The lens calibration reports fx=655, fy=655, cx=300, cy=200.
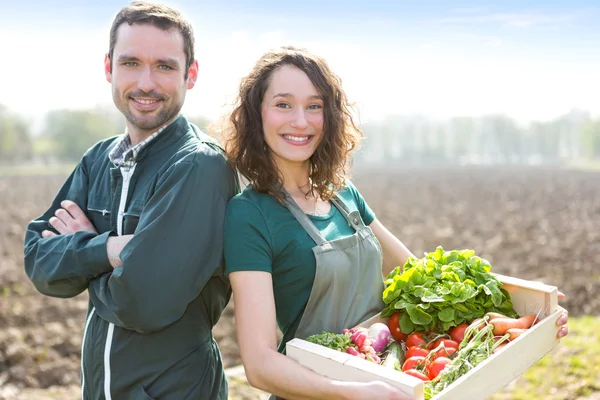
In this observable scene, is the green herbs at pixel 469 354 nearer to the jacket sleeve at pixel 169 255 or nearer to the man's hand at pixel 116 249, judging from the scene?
the jacket sleeve at pixel 169 255

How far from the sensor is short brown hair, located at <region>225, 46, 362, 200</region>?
251 cm

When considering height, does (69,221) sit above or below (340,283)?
above

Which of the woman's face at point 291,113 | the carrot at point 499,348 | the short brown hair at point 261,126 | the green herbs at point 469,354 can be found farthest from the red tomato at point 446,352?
the woman's face at point 291,113

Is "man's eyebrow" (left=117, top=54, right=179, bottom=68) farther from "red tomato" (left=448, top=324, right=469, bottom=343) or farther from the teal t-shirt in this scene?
"red tomato" (left=448, top=324, right=469, bottom=343)

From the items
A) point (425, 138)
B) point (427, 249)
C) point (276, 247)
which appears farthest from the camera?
point (425, 138)

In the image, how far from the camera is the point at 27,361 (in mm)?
5844

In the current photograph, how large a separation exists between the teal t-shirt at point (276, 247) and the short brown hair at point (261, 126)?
0.33 ft

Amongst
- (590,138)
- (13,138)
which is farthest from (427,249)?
(590,138)

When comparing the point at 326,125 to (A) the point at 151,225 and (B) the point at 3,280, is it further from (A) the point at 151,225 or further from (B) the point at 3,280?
(B) the point at 3,280

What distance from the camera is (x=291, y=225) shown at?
2436 mm

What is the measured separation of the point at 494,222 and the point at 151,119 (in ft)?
43.5

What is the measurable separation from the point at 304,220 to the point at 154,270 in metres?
0.58

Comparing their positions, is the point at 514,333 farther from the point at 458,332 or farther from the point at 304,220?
the point at 304,220

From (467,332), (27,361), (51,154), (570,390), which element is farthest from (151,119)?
(51,154)
